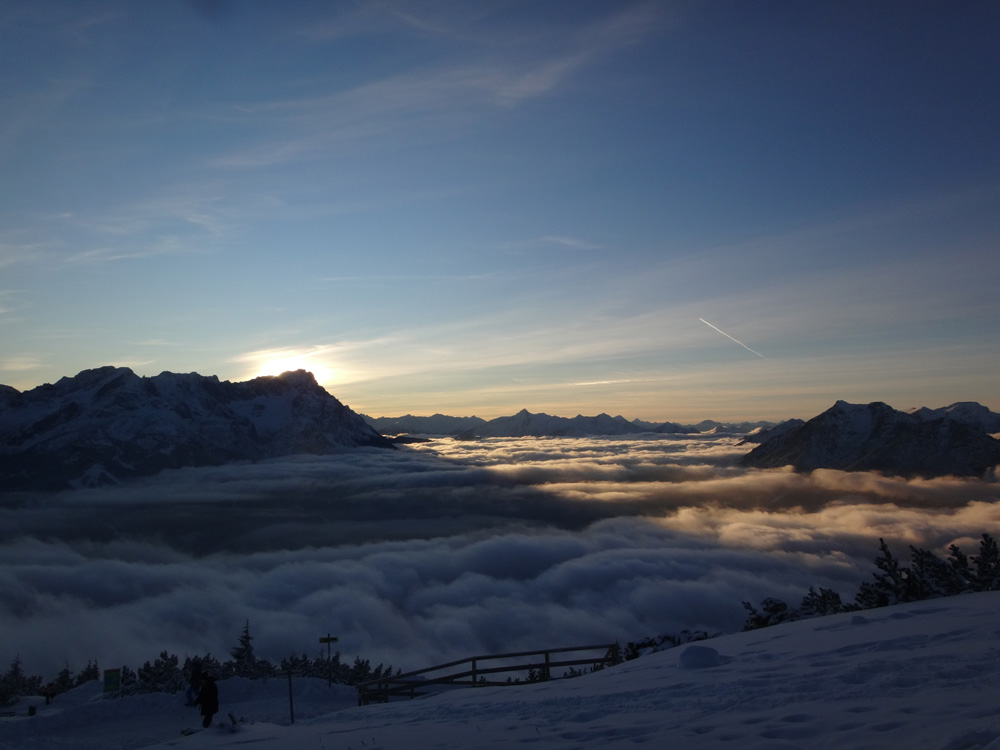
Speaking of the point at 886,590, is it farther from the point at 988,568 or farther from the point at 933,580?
the point at 988,568

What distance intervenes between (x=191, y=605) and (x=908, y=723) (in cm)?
11798

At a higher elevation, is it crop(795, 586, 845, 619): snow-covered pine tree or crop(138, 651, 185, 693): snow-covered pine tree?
crop(795, 586, 845, 619): snow-covered pine tree

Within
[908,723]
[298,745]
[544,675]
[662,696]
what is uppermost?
[908,723]

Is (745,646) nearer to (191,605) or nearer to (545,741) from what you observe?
(545,741)

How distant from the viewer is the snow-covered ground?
7.19 metres

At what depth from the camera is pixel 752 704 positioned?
890cm

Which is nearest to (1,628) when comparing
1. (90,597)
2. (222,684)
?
(90,597)

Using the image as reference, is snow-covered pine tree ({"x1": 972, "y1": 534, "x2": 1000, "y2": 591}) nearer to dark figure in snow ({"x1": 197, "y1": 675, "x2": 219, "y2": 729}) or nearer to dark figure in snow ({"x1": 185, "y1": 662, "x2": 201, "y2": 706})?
dark figure in snow ({"x1": 197, "y1": 675, "x2": 219, "y2": 729})

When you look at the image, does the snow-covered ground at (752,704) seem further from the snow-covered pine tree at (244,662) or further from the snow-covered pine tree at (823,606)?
the snow-covered pine tree at (244,662)

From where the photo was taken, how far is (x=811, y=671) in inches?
404

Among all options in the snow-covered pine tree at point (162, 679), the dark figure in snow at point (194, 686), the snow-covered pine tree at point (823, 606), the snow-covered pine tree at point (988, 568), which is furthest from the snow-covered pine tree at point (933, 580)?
the snow-covered pine tree at point (162, 679)

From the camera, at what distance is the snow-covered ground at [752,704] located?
7191 mm

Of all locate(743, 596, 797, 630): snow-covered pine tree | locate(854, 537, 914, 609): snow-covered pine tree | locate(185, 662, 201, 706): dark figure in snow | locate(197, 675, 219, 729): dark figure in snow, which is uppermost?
locate(854, 537, 914, 609): snow-covered pine tree

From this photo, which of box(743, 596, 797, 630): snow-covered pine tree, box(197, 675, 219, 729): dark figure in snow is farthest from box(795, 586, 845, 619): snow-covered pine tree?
box(197, 675, 219, 729): dark figure in snow
